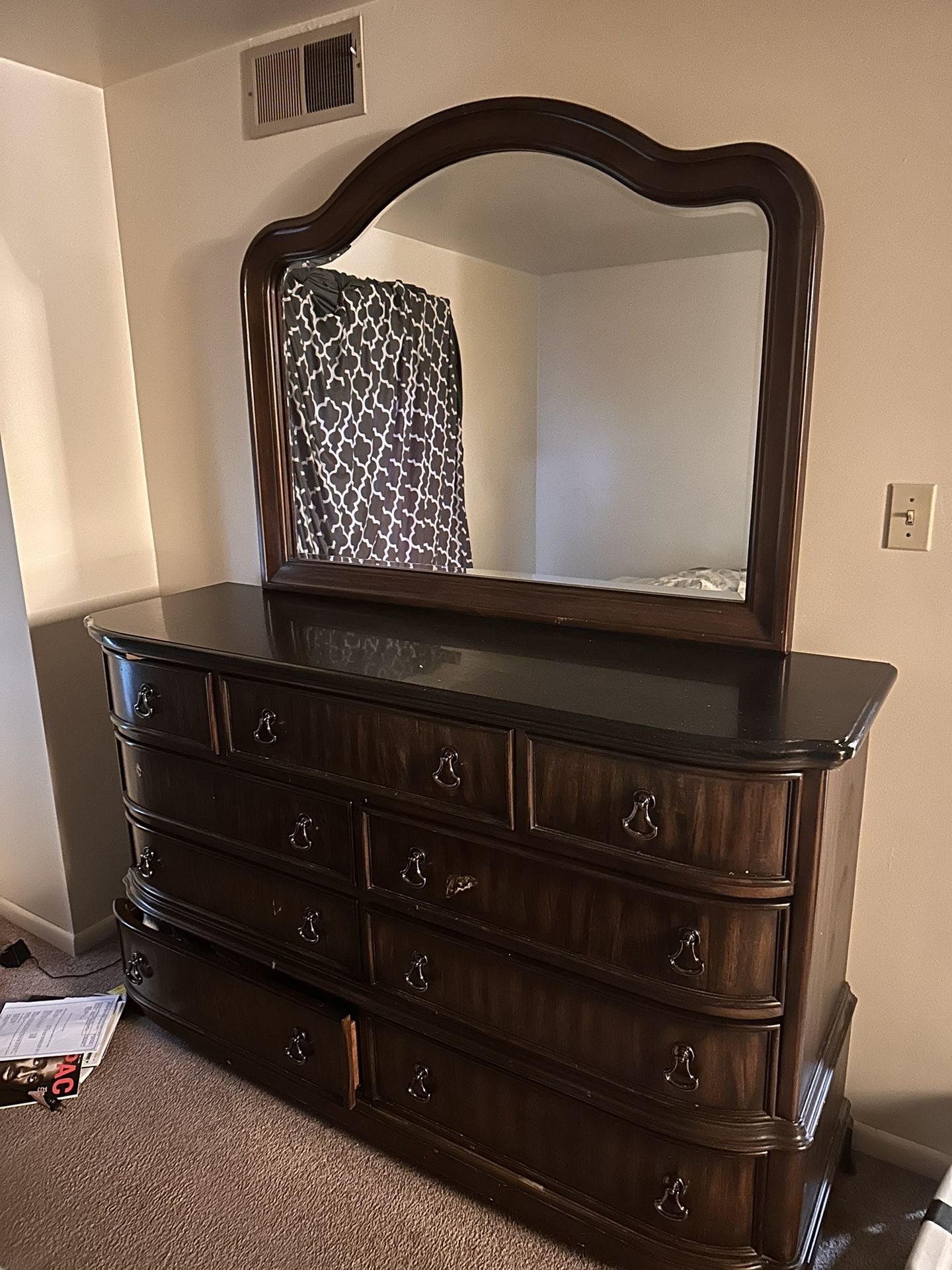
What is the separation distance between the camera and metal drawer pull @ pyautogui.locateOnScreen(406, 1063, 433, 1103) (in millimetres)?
1707

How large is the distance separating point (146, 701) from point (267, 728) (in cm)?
36

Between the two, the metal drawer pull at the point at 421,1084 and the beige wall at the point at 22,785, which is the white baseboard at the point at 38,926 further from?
the metal drawer pull at the point at 421,1084

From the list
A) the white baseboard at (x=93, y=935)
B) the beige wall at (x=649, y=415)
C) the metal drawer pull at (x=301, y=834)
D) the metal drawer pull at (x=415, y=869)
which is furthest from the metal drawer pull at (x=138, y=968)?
the beige wall at (x=649, y=415)

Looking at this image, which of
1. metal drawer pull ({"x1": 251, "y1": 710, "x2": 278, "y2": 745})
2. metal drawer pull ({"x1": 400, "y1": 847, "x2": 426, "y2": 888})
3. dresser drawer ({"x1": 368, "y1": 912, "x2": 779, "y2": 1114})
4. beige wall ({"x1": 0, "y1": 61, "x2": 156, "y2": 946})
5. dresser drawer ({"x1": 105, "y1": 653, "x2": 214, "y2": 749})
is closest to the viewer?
dresser drawer ({"x1": 368, "y1": 912, "x2": 779, "y2": 1114})

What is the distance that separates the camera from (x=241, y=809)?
1840 millimetres

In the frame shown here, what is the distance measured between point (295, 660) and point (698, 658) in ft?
2.43

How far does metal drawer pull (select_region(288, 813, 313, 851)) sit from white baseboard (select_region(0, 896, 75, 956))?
1238 millimetres

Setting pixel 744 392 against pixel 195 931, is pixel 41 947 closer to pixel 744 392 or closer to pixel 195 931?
pixel 195 931

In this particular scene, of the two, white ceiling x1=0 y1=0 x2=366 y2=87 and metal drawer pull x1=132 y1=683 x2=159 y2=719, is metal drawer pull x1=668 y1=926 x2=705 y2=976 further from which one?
white ceiling x1=0 y1=0 x2=366 y2=87

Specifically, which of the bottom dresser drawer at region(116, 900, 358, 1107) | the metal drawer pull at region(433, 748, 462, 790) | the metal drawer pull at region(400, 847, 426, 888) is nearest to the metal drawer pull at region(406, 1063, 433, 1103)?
the bottom dresser drawer at region(116, 900, 358, 1107)

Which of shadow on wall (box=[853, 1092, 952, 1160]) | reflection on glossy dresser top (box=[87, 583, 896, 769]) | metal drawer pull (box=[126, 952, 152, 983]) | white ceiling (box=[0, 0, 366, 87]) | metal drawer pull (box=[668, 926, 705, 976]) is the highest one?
white ceiling (box=[0, 0, 366, 87])

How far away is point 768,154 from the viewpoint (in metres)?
1.46

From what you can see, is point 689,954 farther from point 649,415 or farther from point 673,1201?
point 649,415

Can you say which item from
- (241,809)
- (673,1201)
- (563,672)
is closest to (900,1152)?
(673,1201)
